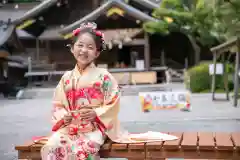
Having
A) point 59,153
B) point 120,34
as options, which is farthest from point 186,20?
point 59,153

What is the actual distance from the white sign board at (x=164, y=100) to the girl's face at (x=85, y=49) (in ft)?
22.1

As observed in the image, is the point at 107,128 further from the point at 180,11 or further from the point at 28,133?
the point at 180,11

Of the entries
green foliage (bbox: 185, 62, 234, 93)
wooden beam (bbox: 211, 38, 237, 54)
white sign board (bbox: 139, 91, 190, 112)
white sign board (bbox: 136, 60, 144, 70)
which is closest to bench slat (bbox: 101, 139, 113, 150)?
white sign board (bbox: 139, 91, 190, 112)

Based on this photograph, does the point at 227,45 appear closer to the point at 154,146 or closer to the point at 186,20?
the point at 186,20

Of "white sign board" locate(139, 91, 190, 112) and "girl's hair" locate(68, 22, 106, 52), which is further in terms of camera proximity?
"white sign board" locate(139, 91, 190, 112)

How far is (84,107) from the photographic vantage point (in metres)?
3.54

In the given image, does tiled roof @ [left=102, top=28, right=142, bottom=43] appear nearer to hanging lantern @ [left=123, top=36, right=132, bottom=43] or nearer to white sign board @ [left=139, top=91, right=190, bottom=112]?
hanging lantern @ [left=123, top=36, right=132, bottom=43]

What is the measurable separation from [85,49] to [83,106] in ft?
1.68

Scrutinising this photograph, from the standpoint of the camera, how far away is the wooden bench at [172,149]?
10.7ft

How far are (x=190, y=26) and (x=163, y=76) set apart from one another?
14.6ft

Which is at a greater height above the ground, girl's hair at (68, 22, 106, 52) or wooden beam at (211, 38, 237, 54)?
wooden beam at (211, 38, 237, 54)

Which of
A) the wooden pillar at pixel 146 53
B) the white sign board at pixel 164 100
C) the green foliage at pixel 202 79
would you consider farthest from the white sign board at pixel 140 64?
the white sign board at pixel 164 100

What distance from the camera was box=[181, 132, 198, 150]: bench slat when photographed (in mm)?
3281

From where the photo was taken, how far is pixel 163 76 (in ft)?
75.2
